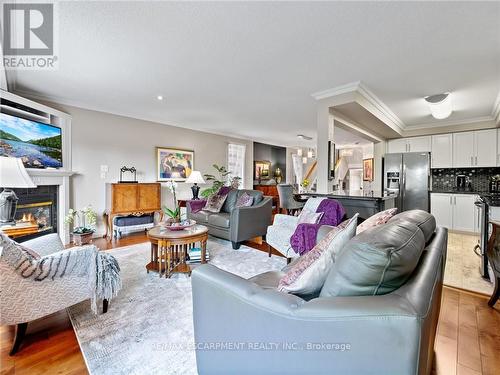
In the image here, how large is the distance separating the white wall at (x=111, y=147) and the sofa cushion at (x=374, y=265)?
15.3ft

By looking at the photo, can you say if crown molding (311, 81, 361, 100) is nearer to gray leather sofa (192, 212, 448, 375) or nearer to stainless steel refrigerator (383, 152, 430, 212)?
gray leather sofa (192, 212, 448, 375)

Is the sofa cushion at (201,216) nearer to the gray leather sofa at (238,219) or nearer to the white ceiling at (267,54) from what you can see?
the gray leather sofa at (238,219)

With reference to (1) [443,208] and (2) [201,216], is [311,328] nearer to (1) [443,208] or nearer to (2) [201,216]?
(2) [201,216]

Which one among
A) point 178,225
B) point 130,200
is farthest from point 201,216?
point 178,225

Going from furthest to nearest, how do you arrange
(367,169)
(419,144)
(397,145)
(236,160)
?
(367,169)
(236,160)
(397,145)
(419,144)

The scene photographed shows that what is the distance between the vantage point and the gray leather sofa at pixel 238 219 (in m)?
3.55

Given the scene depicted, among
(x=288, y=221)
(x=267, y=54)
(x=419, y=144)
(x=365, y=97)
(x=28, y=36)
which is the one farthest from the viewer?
(x=419, y=144)

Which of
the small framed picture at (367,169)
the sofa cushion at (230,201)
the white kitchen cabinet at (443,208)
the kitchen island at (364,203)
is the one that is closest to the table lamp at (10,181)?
the sofa cushion at (230,201)

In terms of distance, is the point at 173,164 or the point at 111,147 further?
the point at 173,164

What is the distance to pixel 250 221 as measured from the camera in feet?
12.1

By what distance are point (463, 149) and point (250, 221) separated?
15.8ft

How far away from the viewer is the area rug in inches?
54.1

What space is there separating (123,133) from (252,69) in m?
3.22

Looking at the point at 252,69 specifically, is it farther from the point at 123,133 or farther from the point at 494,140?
the point at 494,140
